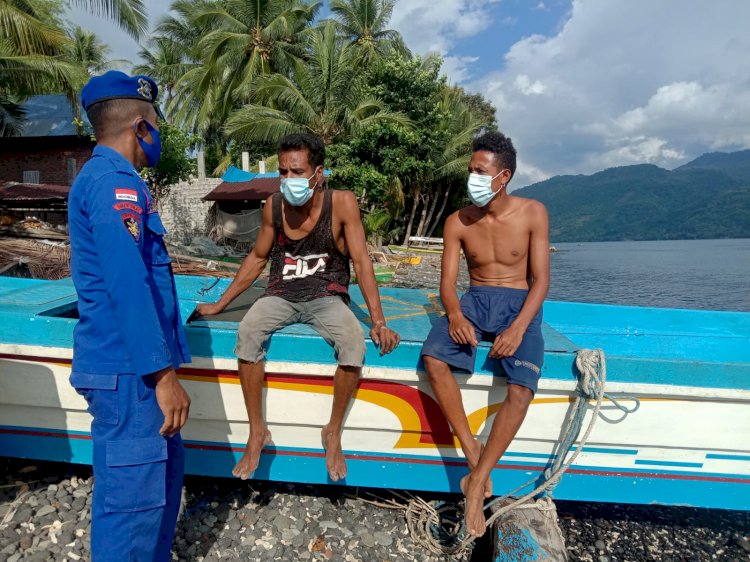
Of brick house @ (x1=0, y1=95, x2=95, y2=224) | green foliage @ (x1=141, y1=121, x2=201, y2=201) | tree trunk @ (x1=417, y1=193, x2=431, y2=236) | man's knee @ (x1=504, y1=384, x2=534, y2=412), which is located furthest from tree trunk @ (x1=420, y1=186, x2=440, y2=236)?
man's knee @ (x1=504, y1=384, x2=534, y2=412)

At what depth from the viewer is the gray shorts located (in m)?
2.66

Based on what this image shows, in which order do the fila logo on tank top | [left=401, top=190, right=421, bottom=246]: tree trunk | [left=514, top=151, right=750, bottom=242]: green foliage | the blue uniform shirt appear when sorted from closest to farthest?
1. the blue uniform shirt
2. the fila logo on tank top
3. [left=401, top=190, right=421, bottom=246]: tree trunk
4. [left=514, top=151, right=750, bottom=242]: green foliage

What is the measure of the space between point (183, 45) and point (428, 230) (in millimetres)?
20732

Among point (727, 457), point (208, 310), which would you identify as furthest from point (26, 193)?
point (727, 457)

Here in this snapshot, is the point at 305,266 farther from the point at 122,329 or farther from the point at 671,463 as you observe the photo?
the point at 671,463

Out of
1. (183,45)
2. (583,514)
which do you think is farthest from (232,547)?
(183,45)

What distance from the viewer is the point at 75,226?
74.7 inches

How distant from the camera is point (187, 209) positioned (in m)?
22.8

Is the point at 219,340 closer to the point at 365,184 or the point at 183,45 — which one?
the point at 365,184

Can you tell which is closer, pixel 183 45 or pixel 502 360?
pixel 502 360

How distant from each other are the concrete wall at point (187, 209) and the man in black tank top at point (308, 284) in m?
20.9

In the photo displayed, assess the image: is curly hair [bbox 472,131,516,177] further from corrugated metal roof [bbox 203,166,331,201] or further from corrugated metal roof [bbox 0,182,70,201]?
corrugated metal roof [bbox 203,166,331,201]

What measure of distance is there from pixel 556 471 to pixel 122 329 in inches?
95.1

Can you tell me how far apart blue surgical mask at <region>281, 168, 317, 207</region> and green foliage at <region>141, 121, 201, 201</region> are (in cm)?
1606
